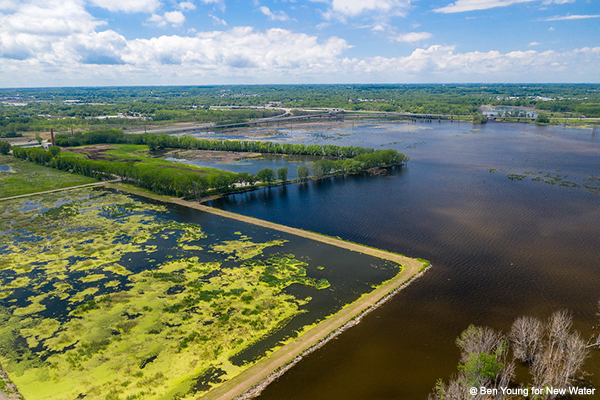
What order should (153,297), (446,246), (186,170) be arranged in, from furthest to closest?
1. (186,170)
2. (446,246)
3. (153,297)

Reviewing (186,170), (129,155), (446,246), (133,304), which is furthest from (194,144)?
(446,246)

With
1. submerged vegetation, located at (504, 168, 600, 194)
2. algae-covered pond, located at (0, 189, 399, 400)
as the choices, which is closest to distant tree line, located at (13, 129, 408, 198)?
algae-covered pond, located at (0, 189, 399, 400)

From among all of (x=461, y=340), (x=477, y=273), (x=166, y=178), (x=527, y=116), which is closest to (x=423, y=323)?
(x=461, y=340)

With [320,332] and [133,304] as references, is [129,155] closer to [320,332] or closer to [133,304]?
[133,304]

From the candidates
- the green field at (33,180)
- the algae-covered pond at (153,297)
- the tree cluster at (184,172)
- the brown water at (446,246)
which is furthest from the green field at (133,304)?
the green field at (33,180)

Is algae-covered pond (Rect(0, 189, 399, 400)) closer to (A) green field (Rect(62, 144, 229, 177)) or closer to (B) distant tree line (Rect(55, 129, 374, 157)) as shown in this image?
(A) green field (Rect(62, 144, 229, 177))

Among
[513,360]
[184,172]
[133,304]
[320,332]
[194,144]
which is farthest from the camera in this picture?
[194,144]

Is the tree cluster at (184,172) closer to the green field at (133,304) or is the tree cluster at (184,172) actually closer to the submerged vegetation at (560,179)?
the green field at (133,304)
